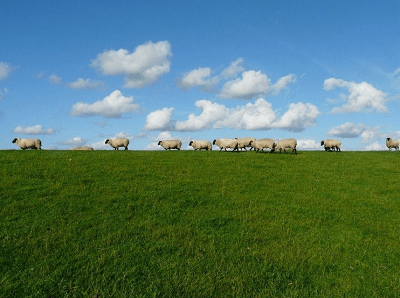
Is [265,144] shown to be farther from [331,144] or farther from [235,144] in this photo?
[331,144]

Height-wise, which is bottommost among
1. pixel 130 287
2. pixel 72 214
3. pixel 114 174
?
pixel 130 287

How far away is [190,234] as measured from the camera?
41.9 feet

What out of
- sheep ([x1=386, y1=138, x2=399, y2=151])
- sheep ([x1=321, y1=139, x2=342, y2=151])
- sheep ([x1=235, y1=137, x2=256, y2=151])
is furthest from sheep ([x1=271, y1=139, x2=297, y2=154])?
sheep ([x1=386, y1=138, x2=399, y2=151])

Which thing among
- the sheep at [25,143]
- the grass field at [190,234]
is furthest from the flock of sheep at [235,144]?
the grass field at [190,234]

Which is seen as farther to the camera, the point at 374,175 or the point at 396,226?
the point at 374,175

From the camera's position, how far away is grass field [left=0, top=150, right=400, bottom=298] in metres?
9.91

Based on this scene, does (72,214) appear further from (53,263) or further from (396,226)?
(396,226)

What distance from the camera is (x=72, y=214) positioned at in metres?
14.0

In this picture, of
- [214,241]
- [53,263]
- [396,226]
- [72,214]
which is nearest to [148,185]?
[72,214]

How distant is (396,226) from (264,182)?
8.10 m

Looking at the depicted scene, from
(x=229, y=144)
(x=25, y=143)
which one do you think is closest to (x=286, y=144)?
(x=229, y=144)

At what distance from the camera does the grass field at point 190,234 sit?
9.91m

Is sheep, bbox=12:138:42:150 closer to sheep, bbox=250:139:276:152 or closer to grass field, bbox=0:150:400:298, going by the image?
grass field, bbox=0:150:400:298

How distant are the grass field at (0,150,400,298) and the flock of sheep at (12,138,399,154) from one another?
16.5 meters
